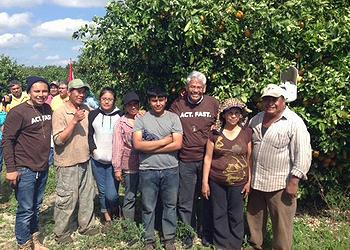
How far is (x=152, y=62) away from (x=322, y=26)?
2128 millimetres

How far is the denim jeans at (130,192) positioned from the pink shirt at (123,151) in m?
0.08

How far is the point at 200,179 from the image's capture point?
15.6ft

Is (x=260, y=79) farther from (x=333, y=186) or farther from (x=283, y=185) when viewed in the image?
(x=333, y=186)

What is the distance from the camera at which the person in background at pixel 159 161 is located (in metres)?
4.41

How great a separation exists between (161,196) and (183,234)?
20.8 inches

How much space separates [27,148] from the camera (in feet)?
14.4

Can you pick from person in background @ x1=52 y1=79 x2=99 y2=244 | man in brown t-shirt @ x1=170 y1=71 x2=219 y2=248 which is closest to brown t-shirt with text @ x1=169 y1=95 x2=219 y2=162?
man in brown t-shirt @ x1=170 y1=71 x2=219 y2=248

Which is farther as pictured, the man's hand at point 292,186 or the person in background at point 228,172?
the person in background at point 228,172

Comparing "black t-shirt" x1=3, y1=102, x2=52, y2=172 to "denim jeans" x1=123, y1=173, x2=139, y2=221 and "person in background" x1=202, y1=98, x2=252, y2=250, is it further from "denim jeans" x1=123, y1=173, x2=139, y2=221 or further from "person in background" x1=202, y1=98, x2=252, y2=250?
"person in background" x1=202, y1=98, x2=252, y2=250

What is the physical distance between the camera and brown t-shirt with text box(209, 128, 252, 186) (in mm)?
4328

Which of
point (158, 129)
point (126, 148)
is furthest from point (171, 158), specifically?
point (126, 148)

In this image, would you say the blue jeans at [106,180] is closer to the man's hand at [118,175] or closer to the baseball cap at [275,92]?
the man's hand at [118,175]

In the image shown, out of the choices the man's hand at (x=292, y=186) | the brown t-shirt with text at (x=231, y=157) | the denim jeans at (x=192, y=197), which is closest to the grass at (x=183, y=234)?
the denim jeans at (x=192, y=197)

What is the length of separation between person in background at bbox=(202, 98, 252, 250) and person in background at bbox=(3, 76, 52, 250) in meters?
1.81
